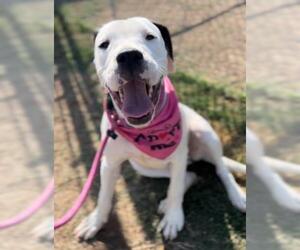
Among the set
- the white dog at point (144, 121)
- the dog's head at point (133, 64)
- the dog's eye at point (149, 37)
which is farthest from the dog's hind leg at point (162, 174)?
the dog's eye at point (149, 37)

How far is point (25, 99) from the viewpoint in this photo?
1.90 meters

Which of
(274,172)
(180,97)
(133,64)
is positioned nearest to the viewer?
(274,172)

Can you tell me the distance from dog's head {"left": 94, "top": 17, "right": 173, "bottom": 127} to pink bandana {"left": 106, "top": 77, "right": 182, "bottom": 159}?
0.16 m

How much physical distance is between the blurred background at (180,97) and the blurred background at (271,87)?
824mm

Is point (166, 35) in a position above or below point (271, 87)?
below

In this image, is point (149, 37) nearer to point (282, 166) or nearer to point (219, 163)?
point (282, 166)

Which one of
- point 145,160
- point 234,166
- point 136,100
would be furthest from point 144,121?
point 234,166

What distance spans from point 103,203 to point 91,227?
15 centimetres

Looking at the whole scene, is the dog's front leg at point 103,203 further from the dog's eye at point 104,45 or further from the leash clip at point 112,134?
the dog's eye at point 104,45

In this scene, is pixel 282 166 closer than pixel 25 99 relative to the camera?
No

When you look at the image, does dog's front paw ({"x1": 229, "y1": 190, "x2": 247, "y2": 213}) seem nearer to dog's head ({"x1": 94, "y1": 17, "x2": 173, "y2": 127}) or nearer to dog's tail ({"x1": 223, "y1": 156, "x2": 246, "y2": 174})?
dog's tail ({"x1": 223, "y1": 156, "x2": 246, "y2": 174})

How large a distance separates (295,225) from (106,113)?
3.39 ft

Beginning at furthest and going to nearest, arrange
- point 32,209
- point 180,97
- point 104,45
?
point 180,97 → point 104,45 → point 32,209

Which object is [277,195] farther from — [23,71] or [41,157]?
[23,71]
